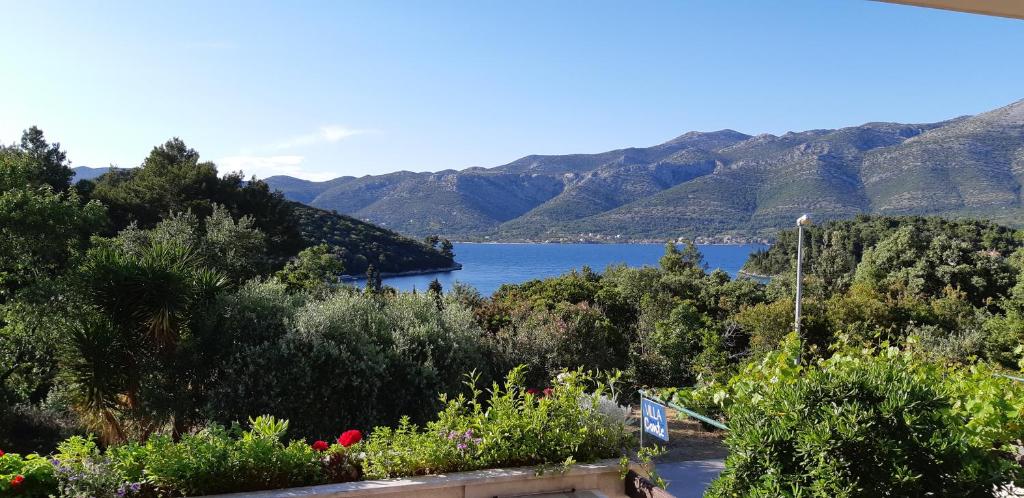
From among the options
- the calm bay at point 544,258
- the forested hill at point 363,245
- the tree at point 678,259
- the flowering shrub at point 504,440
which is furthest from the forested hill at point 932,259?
the calm bay at point 544,258

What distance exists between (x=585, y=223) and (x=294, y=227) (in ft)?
284

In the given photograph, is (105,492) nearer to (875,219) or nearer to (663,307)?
(663,307)

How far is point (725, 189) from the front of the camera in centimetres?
10438

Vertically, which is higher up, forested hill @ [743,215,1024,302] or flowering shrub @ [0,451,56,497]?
flowering shrub @ [0,451,56,497]

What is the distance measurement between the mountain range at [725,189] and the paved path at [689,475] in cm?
6253

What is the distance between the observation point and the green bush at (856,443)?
7.55ft

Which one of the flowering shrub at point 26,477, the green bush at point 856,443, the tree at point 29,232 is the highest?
the tree at point 29,232

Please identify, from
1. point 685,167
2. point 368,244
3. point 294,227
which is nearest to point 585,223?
point 685,167

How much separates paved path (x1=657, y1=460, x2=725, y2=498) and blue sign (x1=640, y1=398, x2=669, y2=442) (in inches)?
46.5

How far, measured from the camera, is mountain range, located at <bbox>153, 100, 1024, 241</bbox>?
246 ft

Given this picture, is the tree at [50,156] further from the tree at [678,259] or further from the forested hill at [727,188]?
the forested hill at [727,188]

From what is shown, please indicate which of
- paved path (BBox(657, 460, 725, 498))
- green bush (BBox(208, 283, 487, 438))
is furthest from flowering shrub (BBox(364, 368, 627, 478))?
green bush (BBox(208, 283, 487, 438))

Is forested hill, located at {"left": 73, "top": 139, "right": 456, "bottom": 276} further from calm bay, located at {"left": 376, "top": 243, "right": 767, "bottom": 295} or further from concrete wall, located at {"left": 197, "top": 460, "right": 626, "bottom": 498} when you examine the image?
calm bay, located at {"left": 376, "top": 243, "right": 767, "bottom": 295}

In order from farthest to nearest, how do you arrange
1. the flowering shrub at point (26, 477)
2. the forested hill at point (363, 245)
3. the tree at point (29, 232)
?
1. the forested hill at point (363, 245)
2. the tree at point (29, 232)
3. the flowering shrub at point (26, 477)
